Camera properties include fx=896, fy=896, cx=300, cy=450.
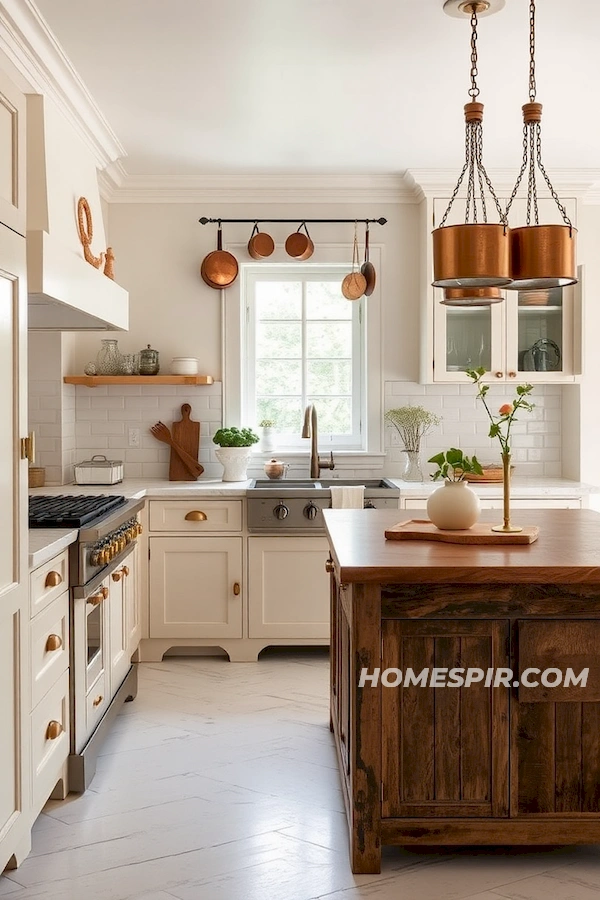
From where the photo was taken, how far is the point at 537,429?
573 cm

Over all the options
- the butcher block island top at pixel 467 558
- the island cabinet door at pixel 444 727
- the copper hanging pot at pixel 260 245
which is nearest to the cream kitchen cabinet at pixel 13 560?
the butcher block island top at pixel 467 558

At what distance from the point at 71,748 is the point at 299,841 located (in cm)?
93

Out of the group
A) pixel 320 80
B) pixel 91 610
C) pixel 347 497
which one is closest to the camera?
pixel 91 610

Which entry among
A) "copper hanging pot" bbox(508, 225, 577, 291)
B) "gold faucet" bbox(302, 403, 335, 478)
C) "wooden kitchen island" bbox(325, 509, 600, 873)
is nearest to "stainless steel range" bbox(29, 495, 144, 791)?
"wooden kitchen island" bbox(325, 509, 600, 873)

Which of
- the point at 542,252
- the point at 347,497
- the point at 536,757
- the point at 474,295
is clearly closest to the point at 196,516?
the point at 347,497

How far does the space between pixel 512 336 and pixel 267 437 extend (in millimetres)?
1618

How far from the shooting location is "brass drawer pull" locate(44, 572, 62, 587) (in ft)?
9.78

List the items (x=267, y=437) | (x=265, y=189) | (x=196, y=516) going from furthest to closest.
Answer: (x=267, y=437)
(x=265, y=189)
(x=196, y=516)

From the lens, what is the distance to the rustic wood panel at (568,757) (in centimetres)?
269

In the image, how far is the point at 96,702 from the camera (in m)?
3.57

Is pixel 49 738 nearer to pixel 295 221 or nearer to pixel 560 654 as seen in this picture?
pixel 560 654

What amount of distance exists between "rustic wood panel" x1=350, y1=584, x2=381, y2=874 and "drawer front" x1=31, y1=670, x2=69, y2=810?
3.30ft

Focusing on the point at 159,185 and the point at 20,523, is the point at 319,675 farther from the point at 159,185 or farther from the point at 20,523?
the point at 159,185

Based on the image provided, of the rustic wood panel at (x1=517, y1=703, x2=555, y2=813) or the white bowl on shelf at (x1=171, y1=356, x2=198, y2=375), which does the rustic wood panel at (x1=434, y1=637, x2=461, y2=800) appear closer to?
the rustic wood panel at (x1=517, y1=703, x2=555, y2=813)
